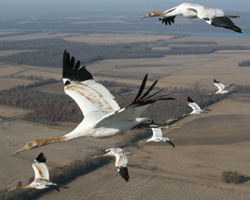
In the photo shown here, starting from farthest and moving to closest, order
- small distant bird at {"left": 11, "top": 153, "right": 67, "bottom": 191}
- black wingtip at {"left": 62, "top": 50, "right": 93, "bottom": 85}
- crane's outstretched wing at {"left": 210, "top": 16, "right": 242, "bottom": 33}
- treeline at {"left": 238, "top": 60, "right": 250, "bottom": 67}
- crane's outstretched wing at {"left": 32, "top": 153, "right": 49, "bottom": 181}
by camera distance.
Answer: treeline at {"left": 238, "top": 60, "right": 250, "bottom": 67} < crane's outstretched wing at {"left": 32, "top": 153, "right": 49, "bottom": 181} < small distant bird at {"left": 11, "top": 153, "right": 67, "bottom": 191} < black wingtip at {"left": 62, "top": 50, "right": 93, "bottom": 85} < crane's outstretched wing at {"left": 210, "top": 16, "right": 242, "bottom": 33}

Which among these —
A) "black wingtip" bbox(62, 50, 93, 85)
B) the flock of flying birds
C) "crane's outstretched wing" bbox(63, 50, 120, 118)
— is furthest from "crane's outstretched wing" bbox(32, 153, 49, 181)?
"black wingtip" bbox(62, 50, 93, 85)

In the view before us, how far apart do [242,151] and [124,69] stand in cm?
8326

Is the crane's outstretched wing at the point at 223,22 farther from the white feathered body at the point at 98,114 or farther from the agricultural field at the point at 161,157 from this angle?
the agricultural field at the point at 161,157

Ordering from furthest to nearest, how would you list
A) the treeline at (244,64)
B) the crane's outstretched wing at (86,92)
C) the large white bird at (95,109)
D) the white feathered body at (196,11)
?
the treeline at (244,64) < the crane's outstretched wing at (86,92) < the large white bird at (95,109) < the white feathered body at (196,11)

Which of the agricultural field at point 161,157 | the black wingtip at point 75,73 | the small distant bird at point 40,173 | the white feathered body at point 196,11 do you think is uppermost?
the white feathered body at point 196,11

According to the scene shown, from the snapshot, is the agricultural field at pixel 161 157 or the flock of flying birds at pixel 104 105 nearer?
the flock of flying birds at pixel 104 105

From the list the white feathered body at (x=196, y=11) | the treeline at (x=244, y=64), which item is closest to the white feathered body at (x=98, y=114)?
the white feathered body at (x=196, y=11)

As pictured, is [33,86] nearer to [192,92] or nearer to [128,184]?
[192,92]

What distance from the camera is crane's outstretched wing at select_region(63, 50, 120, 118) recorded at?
1569cm

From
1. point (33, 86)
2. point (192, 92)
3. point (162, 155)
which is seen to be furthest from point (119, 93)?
point (162, 155)

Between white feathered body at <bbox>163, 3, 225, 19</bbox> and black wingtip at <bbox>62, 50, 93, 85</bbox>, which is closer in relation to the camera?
white feathered body at <bbox>163, 3, 225, 19</bbox>

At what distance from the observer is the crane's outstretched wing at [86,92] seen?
51.5 ft

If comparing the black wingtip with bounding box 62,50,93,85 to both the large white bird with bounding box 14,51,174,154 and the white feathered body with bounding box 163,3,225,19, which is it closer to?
the large white bird with bounding box 14,51,174,154

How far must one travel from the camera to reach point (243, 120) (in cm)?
7569
